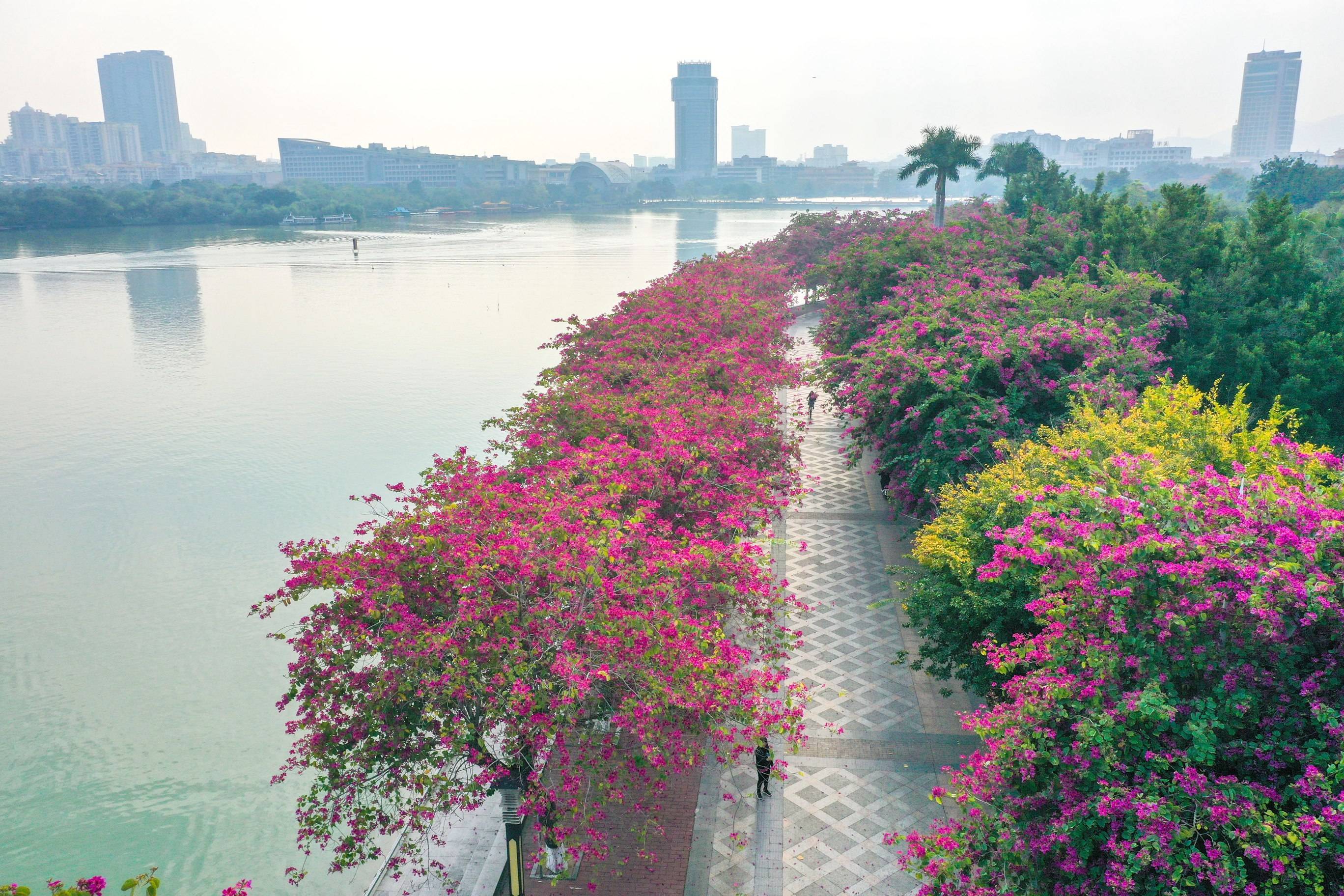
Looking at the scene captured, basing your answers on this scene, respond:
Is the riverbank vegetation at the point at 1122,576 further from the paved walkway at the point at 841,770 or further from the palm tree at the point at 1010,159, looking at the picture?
the palm tree at the point at 1010,159

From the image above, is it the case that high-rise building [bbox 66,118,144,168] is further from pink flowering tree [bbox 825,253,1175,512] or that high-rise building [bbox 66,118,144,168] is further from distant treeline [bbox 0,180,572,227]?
pink flowering tree [bbox 825,253,1175,512]

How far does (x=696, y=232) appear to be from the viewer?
92.1 m

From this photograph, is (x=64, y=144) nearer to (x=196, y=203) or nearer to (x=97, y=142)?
(x=97, y=142)

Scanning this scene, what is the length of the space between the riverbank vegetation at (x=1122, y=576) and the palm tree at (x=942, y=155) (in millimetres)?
23710

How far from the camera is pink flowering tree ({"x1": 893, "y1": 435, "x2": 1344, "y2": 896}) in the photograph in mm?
5141

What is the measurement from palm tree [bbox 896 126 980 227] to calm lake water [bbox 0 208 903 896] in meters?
16.2

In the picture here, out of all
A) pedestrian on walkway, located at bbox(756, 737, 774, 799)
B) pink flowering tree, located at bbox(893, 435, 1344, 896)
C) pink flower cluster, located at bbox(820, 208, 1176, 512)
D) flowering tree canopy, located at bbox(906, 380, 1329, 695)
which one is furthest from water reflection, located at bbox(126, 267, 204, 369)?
pink flowering tree, located at bbox(893, 435, 1344, 896)

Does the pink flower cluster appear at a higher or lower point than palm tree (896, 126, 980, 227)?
lower

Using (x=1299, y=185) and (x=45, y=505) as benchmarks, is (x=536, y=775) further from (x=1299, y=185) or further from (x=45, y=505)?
(x=1299, y=185)

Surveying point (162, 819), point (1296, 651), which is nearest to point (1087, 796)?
point (1296, 651)

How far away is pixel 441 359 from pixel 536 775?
28439mm

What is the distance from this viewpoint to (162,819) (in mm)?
10602

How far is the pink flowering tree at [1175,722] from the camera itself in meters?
5.14

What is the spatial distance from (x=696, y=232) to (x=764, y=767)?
8658cm
